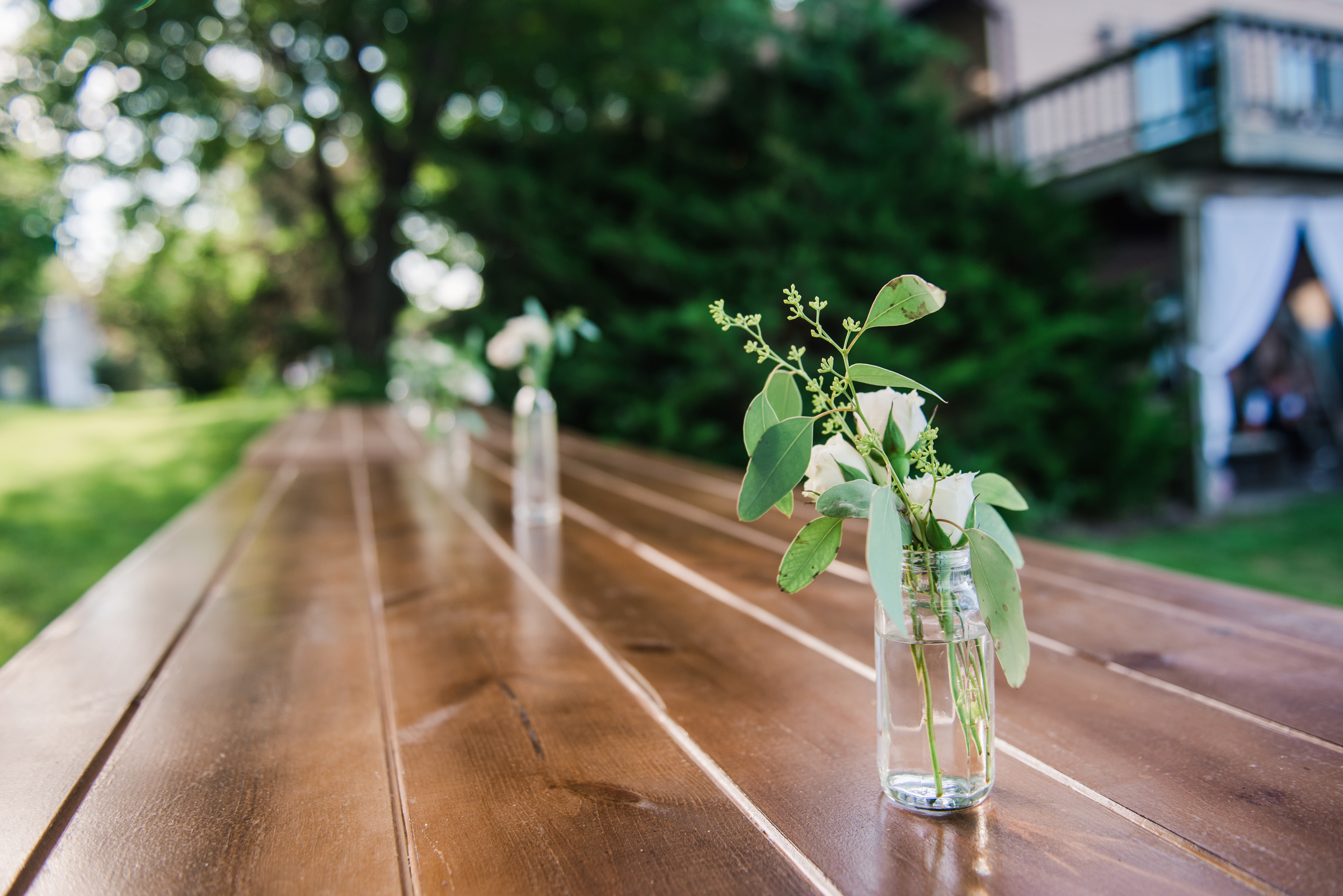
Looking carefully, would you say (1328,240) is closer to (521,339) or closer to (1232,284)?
(1232,284)

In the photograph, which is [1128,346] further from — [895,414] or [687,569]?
[895,414]

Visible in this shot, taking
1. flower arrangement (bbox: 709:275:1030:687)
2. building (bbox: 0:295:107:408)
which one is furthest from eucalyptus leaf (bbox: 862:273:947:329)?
building (bbox: 0:295:107:408)

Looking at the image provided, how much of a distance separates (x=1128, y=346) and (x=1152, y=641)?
18.2 feet

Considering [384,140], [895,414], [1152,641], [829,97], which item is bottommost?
[1152,641]

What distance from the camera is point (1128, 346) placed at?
6.01 meters

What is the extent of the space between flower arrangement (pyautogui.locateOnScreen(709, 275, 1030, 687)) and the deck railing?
6.13 m

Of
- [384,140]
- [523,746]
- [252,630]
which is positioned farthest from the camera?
[384,140]

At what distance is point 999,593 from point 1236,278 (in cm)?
714

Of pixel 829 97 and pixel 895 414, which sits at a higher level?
pixel 829 97

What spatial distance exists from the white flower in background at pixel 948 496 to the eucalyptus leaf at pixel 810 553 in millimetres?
59

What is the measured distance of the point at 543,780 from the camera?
30.0 inches

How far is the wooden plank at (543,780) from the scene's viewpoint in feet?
2.02

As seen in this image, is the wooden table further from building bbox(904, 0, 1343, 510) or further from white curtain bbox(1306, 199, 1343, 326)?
white curtain bbox(1306, 199, 1343, 326)

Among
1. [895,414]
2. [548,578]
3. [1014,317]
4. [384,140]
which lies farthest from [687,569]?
[384,140]
